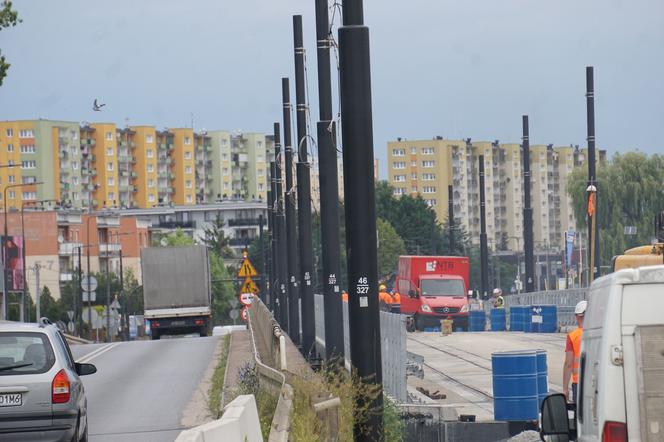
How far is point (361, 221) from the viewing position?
12734mm

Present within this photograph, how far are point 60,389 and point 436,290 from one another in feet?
170

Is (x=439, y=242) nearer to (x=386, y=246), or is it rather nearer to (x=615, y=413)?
(x=386, y=246)

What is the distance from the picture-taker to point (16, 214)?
150375mm

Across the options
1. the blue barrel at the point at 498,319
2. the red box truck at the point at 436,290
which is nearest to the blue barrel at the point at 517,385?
the blue barrel at the point at 498,319

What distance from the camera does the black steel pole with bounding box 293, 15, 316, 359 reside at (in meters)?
35.5

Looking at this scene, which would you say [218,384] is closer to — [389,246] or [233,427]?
[233,427]

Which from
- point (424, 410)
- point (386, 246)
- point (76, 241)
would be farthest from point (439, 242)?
point (424, 410)

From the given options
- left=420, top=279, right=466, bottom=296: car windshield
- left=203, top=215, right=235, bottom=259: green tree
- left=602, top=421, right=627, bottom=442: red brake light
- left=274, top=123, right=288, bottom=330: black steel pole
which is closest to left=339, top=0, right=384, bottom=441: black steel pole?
left=602, top=421, right=627, bottom=442: red brake light

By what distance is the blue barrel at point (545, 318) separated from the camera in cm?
5325

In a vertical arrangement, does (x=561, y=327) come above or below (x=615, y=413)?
below

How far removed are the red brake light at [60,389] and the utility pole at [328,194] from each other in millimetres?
11097

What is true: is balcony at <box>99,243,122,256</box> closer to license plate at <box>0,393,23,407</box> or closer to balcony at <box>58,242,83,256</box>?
balcony at <box>58,242,83,256</box>

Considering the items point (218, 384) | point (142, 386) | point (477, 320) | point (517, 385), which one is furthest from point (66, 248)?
point (517, 385)

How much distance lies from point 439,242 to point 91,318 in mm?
65632
